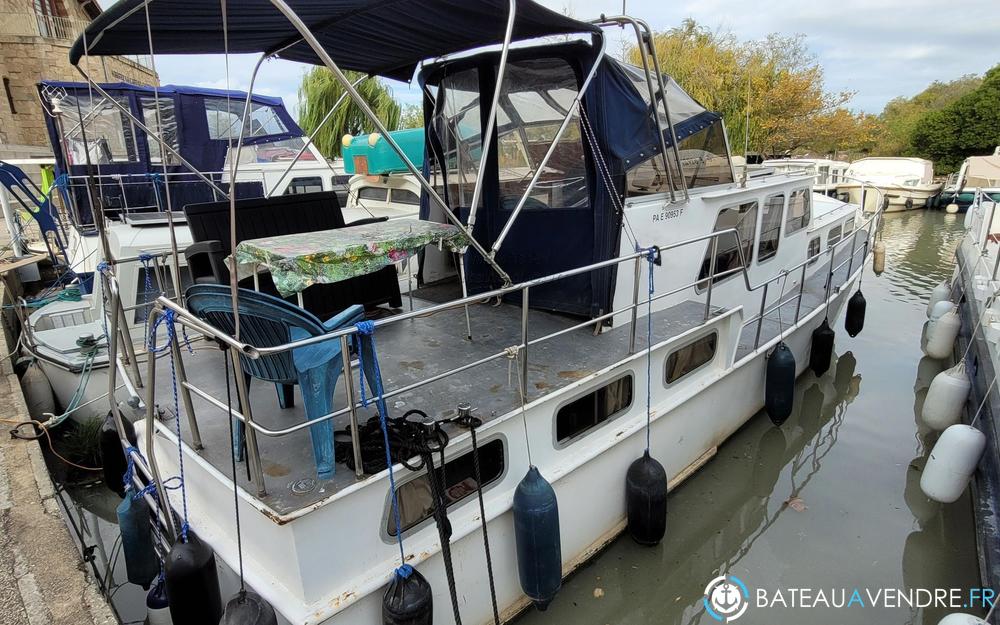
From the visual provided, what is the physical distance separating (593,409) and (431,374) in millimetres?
1130

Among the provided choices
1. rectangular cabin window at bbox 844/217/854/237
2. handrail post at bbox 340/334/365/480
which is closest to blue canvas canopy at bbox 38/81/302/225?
handrail post at bbox 340/334/365/480

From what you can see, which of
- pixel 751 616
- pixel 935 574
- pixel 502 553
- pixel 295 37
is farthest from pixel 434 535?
pixel 935 574

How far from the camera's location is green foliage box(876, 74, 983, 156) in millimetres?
36231

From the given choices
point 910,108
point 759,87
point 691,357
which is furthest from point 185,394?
point 910,108

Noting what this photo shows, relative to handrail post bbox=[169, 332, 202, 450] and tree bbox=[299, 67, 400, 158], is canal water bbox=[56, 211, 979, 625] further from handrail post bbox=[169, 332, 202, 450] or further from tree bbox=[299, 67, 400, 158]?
tree bbox=[299, 67, 400, 158]

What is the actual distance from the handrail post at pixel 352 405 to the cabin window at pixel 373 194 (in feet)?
26.3

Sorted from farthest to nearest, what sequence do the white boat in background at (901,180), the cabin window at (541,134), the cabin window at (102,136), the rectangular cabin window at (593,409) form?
the white boat in background at (901,180) → the cabin window at (102,136) → the cabin window at (541,134) → the rectangular cabin window at (593,409)

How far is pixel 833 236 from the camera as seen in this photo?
8164 millimetres

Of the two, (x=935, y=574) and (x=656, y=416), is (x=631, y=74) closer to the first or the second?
(x=656, y=416)

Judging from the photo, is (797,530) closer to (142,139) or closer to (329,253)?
(329,253)

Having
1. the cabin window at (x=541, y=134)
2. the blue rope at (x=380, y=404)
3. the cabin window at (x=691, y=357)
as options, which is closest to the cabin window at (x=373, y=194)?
the cabin window at (x=541, y=134)

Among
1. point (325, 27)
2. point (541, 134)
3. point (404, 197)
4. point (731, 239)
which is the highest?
point (325, 27)

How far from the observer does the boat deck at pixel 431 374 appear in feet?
8.77

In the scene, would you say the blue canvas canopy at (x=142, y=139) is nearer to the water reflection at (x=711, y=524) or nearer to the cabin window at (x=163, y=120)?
the cabin window at (x=163, y=120)
